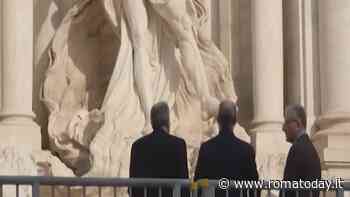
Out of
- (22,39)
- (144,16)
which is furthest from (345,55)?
(22,39)

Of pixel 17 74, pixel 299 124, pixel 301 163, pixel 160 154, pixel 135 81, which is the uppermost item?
pixel 17 74

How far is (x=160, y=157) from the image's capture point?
1055cm

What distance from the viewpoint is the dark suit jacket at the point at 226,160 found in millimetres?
10250

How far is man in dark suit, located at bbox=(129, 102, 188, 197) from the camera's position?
10.6m

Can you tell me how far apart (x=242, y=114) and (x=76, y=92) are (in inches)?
98.9

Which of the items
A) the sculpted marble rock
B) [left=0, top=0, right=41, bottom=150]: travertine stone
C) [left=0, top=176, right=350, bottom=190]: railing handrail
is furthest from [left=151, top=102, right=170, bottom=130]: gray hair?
[left=0, top=0, right=41, bottom=150]: travertine stone

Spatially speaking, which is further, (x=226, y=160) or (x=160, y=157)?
(x=160, y=157)

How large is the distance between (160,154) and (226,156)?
65cm

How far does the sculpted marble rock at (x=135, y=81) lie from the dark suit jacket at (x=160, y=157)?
4.70m

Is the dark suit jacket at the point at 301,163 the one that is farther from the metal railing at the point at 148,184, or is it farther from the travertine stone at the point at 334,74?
the travertine stone at the point at 334,74

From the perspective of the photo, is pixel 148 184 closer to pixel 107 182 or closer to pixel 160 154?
pixel 107 182

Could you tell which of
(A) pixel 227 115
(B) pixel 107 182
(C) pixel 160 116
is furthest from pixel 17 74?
(B) pixel 107 182

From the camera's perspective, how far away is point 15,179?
32.1ft

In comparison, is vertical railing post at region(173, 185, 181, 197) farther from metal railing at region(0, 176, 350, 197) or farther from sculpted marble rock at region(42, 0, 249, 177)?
sculpted marble rock at region(42, 0, 249, 177)
